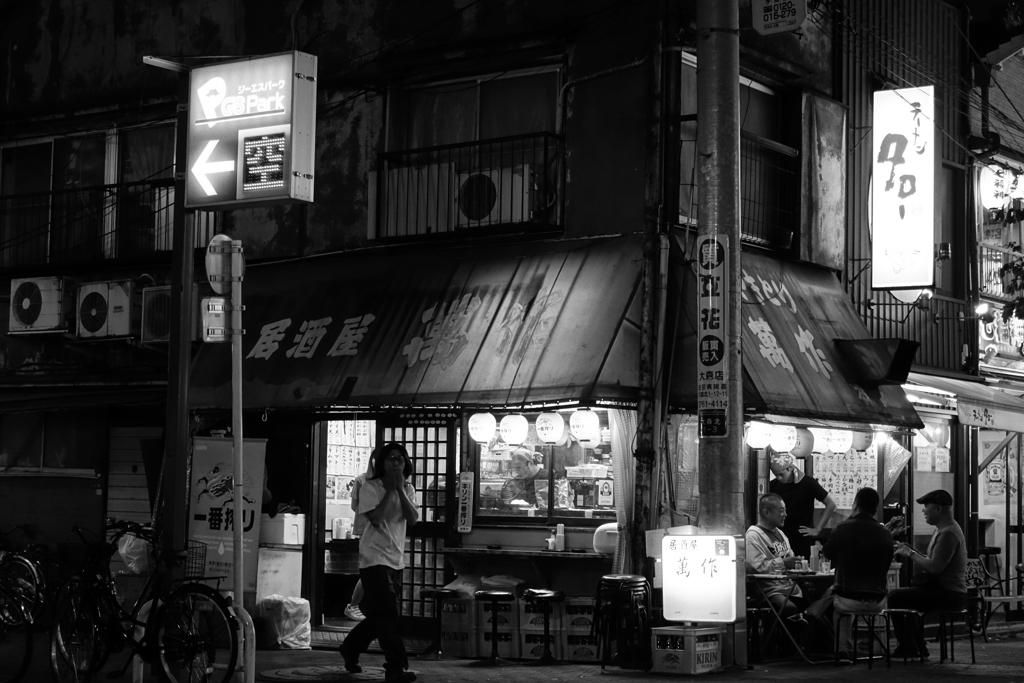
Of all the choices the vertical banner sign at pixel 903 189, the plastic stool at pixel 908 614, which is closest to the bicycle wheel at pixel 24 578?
the plastic stool at pixel 908 614

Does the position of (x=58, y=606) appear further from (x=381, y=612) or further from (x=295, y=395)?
(x=295, y=395)

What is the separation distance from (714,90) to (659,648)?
5.36m

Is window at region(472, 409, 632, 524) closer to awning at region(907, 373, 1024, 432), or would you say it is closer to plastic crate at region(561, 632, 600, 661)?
plastic crate at region(561, 632, 600, 661)

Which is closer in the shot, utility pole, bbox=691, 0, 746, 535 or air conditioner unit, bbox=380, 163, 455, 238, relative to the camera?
utility pole, bbox=691, 0, 746, 535

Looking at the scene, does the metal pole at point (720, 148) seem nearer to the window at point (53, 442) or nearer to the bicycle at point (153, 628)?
the bicycle at point (153, 628)

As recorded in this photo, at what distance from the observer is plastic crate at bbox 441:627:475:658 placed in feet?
48.0

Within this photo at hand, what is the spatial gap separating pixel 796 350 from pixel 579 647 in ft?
13.3

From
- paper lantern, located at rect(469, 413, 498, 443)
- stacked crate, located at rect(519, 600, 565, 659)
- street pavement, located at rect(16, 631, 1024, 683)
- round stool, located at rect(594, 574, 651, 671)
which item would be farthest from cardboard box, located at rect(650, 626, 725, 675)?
paper lantern, located at rect(469, 413, 498, 443)

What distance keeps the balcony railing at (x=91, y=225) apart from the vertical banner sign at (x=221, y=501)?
465 cm

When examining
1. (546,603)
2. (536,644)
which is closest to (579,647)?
(536,644)

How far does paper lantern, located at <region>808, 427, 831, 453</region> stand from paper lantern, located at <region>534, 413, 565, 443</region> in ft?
10.7

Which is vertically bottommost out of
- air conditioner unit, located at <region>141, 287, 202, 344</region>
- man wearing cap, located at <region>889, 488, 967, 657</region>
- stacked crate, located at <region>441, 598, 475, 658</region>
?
stacked crate, located at <region>441, 598, 475, 658</region>

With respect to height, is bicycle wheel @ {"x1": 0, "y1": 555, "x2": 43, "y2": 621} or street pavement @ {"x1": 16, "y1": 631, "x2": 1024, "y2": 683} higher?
bicycle wheel @ {"x1": 0, "y1": 555, "x2": 43, "y2": 621}

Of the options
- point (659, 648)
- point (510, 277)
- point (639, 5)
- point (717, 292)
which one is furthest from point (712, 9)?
point (659, 648)
